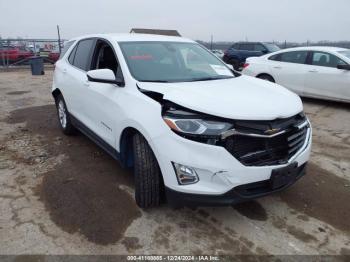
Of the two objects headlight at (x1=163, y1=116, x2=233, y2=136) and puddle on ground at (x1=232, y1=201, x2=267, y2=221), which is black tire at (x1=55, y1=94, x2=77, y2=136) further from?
puddle on ground at (x1=232, y1=201, x2=267, y2=221)

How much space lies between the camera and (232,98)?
284 cm

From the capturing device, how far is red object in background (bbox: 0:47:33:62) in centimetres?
1752

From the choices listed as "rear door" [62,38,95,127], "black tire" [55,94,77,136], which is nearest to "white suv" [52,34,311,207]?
"rear door" [62,38,95,127]

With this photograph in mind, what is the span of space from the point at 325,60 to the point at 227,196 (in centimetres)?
663

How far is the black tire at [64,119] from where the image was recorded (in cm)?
514

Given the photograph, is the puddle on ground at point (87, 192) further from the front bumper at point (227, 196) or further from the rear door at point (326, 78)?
the rear door at point (326, 78)

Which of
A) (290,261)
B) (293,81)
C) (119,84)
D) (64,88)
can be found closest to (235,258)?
(290,261)

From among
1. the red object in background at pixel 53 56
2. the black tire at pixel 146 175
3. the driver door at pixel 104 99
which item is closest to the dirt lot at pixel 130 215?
the black tire at pixel 146 175

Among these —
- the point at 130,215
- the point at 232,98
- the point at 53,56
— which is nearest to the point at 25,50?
the point at 53,56

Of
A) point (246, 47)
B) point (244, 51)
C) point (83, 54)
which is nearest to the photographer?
point (83, 54)

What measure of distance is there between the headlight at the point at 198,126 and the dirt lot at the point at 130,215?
0.95m

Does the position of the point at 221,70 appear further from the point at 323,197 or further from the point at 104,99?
the point at 323,197

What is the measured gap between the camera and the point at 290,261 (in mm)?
2525

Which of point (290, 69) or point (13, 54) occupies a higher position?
point (290, 69)
